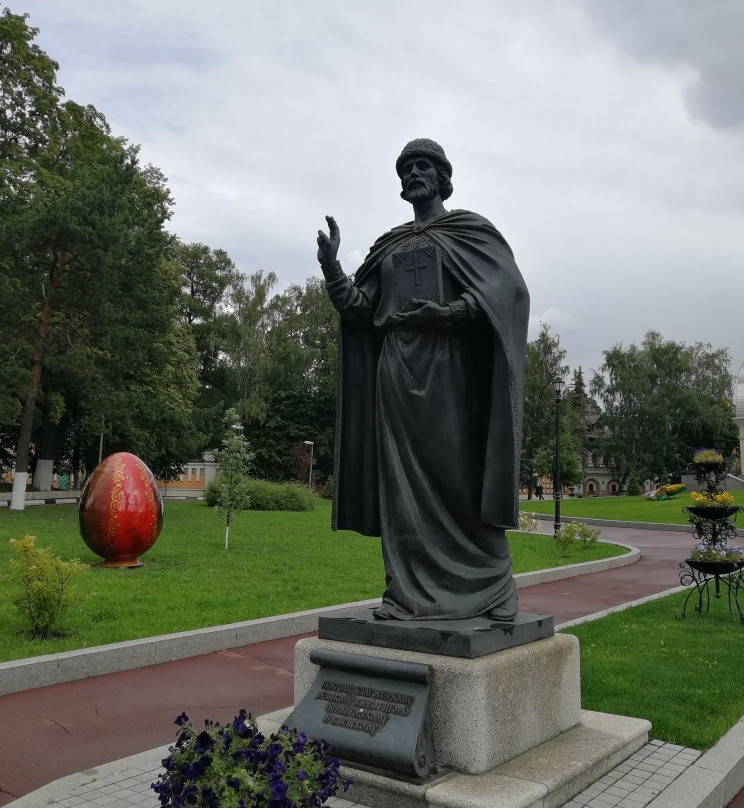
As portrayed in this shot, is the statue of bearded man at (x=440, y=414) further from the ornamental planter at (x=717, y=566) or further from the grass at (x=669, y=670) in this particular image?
the ornamental planter at (x=717, y=566)

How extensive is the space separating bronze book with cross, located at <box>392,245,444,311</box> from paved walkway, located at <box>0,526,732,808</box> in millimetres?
3238

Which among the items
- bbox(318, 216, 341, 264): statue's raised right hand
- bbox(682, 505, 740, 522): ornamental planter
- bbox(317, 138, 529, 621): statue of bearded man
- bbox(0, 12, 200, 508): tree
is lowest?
bbox(682, 505, 740, 522): ornamental planter

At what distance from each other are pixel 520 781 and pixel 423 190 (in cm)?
347

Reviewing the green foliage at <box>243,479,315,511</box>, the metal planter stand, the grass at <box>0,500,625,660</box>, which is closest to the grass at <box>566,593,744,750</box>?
the metal planter stand

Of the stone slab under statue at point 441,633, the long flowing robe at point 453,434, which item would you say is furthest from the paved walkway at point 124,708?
the long flowing robe at point 453,434

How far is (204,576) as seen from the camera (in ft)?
40.9

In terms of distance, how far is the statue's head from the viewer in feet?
16.0

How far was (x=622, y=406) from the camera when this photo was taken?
202ft

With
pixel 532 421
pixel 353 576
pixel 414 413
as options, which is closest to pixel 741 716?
pixel 414 413

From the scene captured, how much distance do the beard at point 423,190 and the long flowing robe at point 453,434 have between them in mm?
181

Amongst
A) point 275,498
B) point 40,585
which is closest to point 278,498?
point 275,498

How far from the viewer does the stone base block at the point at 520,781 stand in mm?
3492

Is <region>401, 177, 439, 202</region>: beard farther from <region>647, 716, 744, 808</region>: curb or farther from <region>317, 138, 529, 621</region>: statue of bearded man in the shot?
<region>647, 716, 744, 808</region>: curb

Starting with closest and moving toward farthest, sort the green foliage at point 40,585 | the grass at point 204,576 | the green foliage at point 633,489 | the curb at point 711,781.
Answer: the curb at point 711,781 → the green foliage at point 40,585 → the grass at point 204,576 → the green foliage at point 633,489
